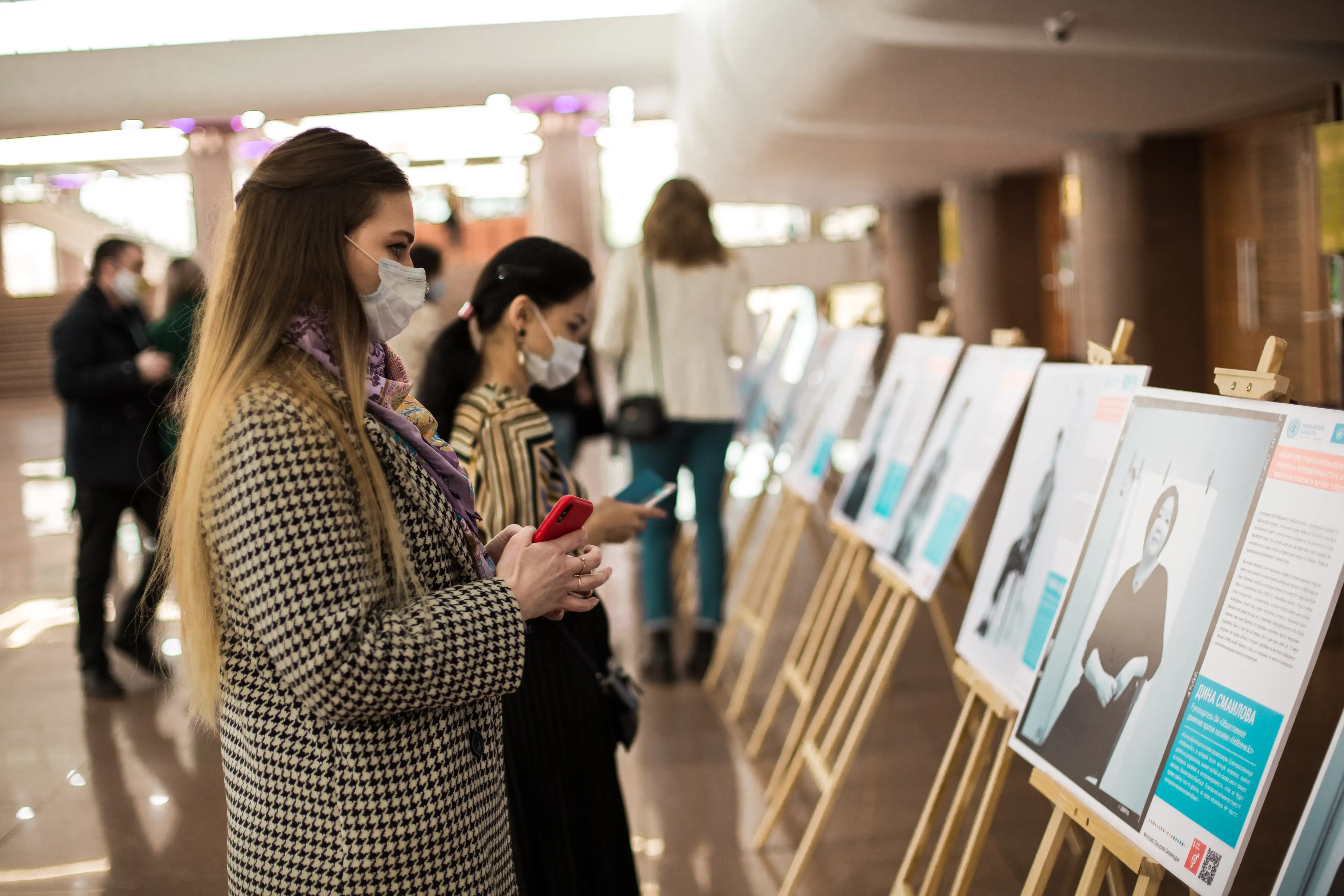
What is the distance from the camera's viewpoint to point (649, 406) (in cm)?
422

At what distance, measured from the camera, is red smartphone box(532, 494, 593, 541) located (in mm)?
1418

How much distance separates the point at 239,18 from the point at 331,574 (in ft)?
28.8

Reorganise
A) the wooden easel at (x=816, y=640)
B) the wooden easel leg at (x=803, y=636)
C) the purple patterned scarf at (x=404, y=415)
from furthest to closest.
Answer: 1. the wooden easel leg at (x=803, y=636)
2. the wooden easel at (x=816, y=640)
3. the purple patterned scarf at (x=404, y=415)

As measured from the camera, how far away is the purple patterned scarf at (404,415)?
52.1 inches

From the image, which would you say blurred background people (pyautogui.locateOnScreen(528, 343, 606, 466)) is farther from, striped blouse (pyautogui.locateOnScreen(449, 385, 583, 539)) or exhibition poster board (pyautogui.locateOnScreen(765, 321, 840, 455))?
striped blouse (pyautogui.locateOnScreen(449, 385, 583, 539))

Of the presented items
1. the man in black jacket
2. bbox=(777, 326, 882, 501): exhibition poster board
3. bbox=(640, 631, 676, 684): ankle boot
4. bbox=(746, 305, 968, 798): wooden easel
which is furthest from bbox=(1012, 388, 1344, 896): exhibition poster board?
the man in black jacket

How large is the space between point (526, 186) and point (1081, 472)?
2256 cm

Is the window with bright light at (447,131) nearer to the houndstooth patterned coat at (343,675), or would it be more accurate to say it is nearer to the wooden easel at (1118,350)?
the wooden easel at (1118,350)

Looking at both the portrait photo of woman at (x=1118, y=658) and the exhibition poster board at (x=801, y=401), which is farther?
the exhibition poster board at (x=801, y=401)

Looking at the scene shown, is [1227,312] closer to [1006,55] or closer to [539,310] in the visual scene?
[1006,55]

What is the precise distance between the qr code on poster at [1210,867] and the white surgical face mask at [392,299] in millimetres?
1089

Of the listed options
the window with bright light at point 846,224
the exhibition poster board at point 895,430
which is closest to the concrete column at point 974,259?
the window with bright light at point 846,224

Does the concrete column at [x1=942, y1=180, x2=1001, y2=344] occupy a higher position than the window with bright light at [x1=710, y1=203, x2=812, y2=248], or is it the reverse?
the window with bright light at [x1=710, y1=203, x2=812, y2=248]

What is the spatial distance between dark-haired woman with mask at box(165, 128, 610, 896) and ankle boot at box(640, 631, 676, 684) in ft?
9.50
